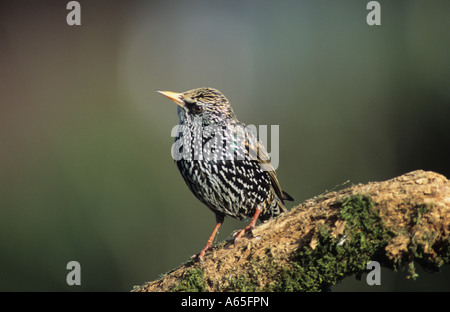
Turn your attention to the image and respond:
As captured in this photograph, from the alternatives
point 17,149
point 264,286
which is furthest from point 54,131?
point 264,286

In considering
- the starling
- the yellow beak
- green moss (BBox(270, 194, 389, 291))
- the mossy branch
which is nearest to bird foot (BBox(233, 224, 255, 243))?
the mossy branch

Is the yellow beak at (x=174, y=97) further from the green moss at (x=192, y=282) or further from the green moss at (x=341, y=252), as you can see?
the green moss at (x=341, y=252)

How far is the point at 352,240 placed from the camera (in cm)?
274

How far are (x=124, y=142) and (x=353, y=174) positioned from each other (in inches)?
175

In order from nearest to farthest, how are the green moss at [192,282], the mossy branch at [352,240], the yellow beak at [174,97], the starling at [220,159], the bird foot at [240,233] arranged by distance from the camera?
1. the mossy branch at [352,240]
2. the green moss at [192,282]
3. the bird foot at [240,233]
4. the starling at [220,159]
5. the yellow beak at [174,97]

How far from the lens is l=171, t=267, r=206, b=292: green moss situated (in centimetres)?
309

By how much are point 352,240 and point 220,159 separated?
64.6 inches

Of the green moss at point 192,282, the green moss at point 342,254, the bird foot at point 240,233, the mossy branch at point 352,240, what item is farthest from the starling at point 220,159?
the green moss at point 342,254

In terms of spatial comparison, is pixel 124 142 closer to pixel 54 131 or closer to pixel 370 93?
pixel 54 131

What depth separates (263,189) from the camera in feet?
14.1

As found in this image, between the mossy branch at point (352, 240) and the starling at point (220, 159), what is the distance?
40.1 inches

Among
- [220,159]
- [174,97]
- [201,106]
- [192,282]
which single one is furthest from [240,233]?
[174,97]

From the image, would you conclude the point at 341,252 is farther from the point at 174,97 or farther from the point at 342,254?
the point at 174,97

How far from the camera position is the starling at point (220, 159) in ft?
13.3
